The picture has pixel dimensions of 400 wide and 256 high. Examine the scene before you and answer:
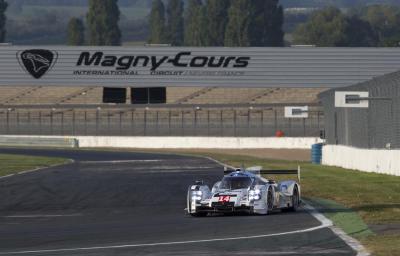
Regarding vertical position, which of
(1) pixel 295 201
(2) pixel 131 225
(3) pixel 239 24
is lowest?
(2) pixel 131 225

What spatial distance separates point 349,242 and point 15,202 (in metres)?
13.5

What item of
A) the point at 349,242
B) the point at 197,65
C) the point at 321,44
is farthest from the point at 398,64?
the point at 321,44

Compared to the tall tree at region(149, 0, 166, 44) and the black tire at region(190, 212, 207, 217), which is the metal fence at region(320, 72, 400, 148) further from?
the tall tree at region(149, 0, 166, 44)

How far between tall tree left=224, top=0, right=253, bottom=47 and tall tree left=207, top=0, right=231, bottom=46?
12.4 m

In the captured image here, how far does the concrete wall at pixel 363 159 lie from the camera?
36969mm

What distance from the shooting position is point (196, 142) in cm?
8062

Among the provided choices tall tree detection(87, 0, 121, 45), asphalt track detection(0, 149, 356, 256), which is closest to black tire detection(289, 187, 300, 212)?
asphalt track detection(0, 149, 356, 256)

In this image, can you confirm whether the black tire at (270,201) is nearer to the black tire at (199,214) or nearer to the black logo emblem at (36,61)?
the black tire at (199,214)

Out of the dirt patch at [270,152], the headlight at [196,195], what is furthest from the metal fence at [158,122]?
the headlight at [196,195]

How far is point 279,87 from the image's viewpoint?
98.4m

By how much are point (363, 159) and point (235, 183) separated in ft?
61.9

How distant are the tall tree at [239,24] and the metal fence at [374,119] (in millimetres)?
86832

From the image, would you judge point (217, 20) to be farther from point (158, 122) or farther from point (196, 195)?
point (196, 195)

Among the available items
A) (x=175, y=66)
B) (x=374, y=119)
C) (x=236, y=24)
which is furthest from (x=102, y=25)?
(x=374, y=119)
